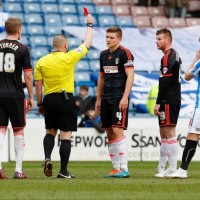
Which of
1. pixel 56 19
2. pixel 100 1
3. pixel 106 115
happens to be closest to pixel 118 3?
pixel 100 1

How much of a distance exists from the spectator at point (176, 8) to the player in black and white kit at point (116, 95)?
57.4ft

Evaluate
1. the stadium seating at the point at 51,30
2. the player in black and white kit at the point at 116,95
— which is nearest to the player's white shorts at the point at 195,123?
the player in black and white kit at the point at 116,95

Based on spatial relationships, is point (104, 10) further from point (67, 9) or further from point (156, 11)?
point (156, 11)

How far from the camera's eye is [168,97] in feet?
40.5

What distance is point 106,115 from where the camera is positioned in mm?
12656

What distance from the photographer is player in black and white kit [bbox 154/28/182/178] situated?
12234 mm

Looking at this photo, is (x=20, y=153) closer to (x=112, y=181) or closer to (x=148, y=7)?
(x=112, y=181)

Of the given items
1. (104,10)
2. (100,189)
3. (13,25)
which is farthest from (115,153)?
(104,10)

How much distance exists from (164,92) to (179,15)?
1866cm

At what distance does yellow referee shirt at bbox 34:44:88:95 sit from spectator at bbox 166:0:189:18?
18146 millimetres

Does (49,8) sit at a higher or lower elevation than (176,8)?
lower

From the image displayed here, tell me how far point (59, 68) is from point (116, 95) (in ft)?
3.24

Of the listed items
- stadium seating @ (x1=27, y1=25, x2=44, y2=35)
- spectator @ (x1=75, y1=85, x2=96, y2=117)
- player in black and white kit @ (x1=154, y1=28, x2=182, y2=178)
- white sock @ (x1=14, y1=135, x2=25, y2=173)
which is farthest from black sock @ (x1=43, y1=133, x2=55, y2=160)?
stadium seating @ (x1=27, y1=25, x2=44, y2=35)

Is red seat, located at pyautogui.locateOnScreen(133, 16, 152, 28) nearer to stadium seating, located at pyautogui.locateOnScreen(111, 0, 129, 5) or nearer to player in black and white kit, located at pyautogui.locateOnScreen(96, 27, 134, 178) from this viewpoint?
stadium seating, located at pyautogui.locateOnScreen(111, 0, 129, 5)
